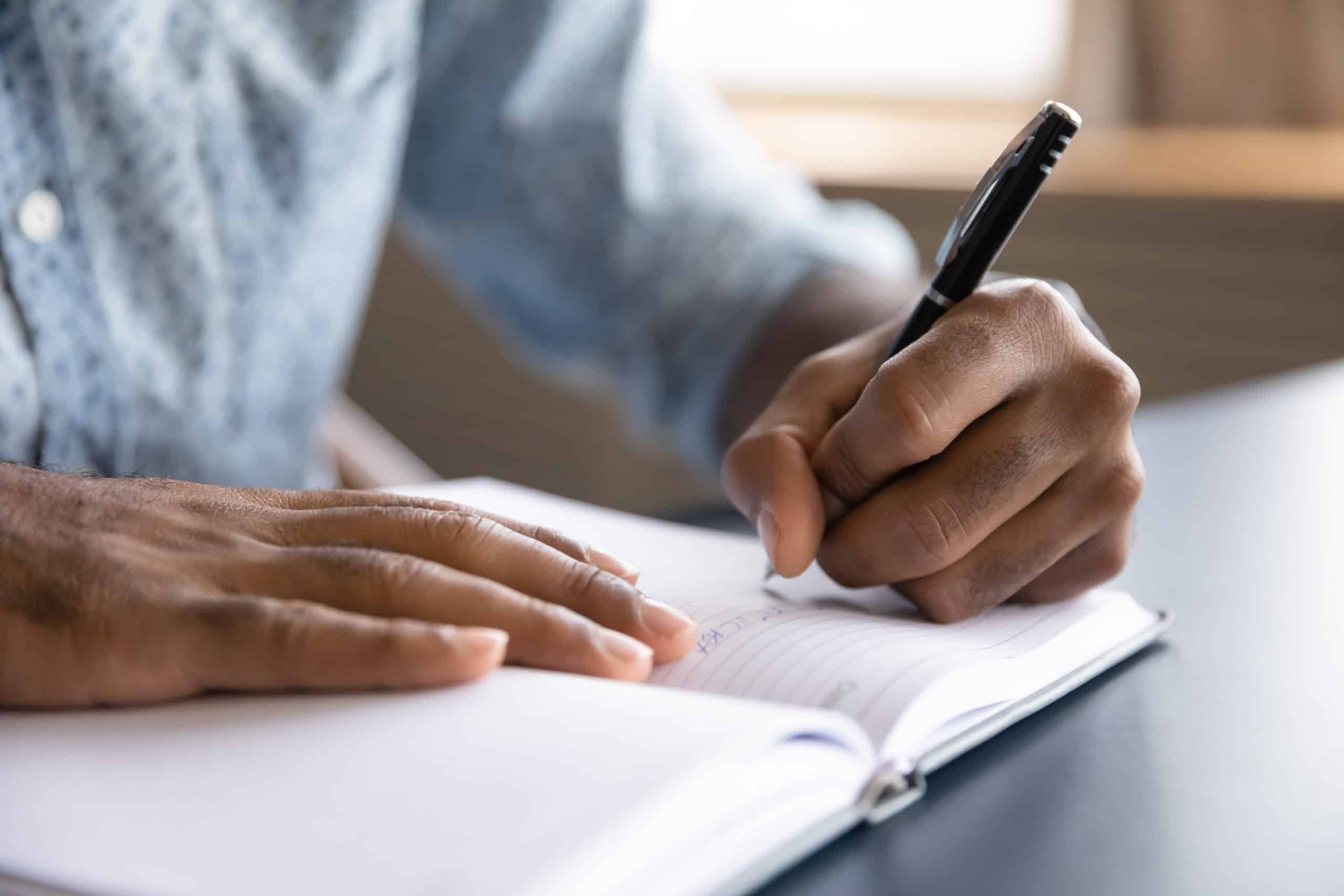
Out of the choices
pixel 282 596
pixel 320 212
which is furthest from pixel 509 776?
pixel 320 212

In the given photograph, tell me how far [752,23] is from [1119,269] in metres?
1.09

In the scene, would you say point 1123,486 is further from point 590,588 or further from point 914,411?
point 590,588

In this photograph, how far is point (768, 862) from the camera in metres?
0.32

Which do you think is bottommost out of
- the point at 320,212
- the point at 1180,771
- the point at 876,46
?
the point at 1180,771

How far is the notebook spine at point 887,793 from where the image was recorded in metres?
0.35

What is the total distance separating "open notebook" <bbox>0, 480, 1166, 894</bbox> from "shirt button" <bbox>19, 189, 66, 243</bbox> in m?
0.47

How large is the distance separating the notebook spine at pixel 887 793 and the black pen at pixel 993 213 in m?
0.21

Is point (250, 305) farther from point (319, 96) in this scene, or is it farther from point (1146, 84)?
point (1146, 84)

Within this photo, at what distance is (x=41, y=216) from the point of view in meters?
0.77

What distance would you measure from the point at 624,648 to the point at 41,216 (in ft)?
1.86

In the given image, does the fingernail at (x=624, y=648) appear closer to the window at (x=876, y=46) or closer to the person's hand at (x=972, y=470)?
the person's hand at (x=972, y=470)

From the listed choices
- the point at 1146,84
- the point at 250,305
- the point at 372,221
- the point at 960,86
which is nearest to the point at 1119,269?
the point at 1146,84

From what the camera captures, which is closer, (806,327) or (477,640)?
(477,640)

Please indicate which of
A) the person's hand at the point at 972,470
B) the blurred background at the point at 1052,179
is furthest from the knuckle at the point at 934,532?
the blurred background at the point at 1052,179
